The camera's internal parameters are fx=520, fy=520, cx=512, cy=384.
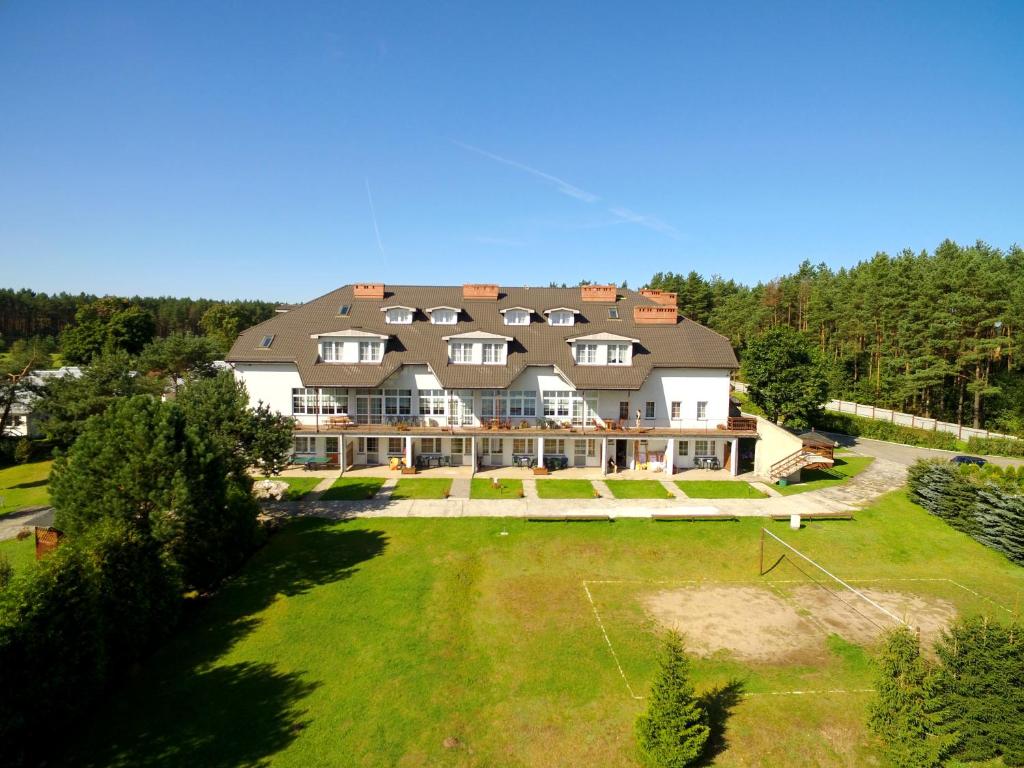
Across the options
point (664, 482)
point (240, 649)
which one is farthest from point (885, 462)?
point (240, 649)

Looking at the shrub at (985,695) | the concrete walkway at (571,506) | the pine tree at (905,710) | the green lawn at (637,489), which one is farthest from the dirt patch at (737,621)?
the green lawn at (637,489)

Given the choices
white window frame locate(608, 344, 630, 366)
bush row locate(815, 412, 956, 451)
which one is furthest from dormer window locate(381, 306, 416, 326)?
bush row locate(815, 412, 956, 451)

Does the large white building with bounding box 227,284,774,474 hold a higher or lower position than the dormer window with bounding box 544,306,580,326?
lower

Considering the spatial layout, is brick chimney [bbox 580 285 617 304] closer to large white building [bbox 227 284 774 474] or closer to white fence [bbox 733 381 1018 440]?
large white building [bbox 227 284 774 474]

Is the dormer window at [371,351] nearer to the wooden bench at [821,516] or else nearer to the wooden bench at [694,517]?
the wooden bench at [694,517]

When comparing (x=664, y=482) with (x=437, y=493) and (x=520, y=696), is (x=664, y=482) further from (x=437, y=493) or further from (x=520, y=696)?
(x=520, y=696)

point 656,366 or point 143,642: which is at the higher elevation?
point 656,366
